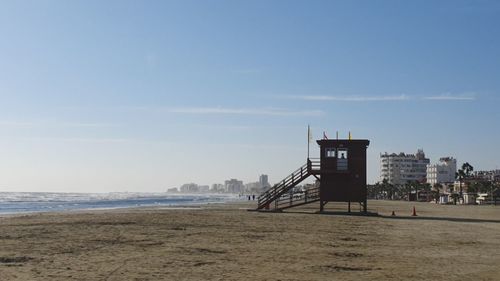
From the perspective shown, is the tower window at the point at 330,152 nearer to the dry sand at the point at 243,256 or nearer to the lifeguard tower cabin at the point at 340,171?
the lifeguard tower cabin at the point at 340,171

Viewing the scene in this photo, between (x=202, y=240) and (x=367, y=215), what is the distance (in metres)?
23.3

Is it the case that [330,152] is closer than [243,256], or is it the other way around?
[243,256]

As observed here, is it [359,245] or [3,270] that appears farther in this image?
[359,245]

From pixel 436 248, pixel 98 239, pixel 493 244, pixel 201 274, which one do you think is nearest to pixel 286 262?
pixel 201 274

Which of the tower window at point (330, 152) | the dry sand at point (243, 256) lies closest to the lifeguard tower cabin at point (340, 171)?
the tower window at point (330, 152)

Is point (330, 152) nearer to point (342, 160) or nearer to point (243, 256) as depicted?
point (342, 160)

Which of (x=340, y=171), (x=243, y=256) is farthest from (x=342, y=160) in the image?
(x=243, y=256)

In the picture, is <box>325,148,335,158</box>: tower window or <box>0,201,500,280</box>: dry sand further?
<box>325,148,335,158</box>: tower window

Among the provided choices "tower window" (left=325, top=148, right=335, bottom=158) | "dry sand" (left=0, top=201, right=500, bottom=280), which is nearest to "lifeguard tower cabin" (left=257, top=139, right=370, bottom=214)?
"tower window" (left=325, top=148, right=335, bottom=158)

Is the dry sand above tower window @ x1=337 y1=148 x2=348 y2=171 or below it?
below

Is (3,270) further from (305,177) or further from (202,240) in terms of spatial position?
(305,177)

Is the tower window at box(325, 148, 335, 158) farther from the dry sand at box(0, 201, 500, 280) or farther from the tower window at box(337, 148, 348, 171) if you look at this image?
the dry sand at box(0, 201, 500, 280)

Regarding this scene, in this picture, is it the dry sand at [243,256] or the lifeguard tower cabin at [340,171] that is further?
the lifeguard tower cabin at [340,171]

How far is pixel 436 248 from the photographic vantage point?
1781cm
